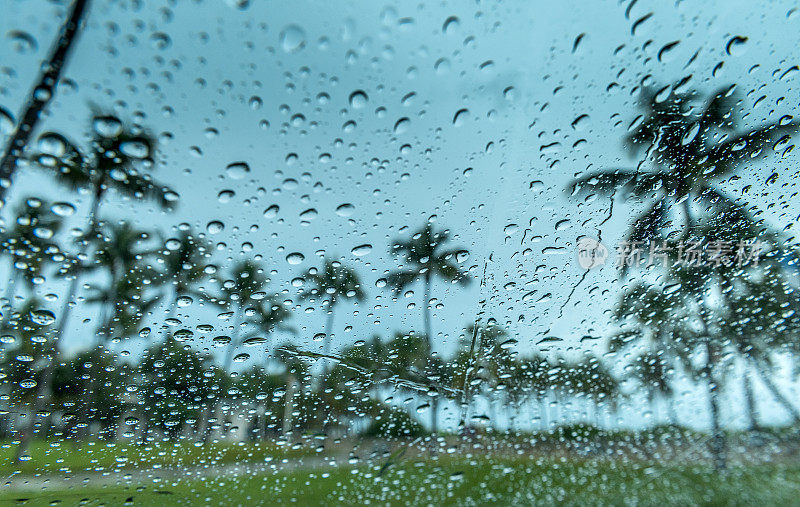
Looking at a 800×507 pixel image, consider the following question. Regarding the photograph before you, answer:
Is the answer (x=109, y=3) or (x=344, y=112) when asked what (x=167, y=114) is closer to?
(x=109, y=3)

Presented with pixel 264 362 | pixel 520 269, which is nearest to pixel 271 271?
pixel 264 362

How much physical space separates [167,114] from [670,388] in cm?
248

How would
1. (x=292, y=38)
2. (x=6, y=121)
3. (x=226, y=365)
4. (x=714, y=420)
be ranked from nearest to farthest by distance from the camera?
(x=6, y=121)
(x=292, y=38)
(x=714, y=420)
(x=226, y=365)

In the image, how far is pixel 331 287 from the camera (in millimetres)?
1870

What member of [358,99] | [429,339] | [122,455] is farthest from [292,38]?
[122,455]

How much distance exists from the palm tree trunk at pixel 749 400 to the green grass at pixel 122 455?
2.18 meters

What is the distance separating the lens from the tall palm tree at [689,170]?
75.4 inches

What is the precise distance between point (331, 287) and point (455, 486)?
1086 mm

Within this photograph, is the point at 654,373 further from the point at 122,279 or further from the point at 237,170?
the point at 122,279

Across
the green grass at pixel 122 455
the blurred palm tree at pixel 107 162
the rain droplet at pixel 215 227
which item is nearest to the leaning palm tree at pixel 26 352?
the green grass at pixel 122 455

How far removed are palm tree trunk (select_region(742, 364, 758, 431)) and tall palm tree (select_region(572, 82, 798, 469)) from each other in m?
0.11

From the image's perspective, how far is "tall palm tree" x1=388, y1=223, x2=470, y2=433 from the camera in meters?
1.90

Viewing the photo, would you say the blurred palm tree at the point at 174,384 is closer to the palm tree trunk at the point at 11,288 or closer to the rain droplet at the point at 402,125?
the palm tree trunk at the point at 11,288

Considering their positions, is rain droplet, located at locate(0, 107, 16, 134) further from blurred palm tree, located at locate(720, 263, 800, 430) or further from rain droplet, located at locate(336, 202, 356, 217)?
blurred palm tree, located at locate(720, 263, 800, 430)
